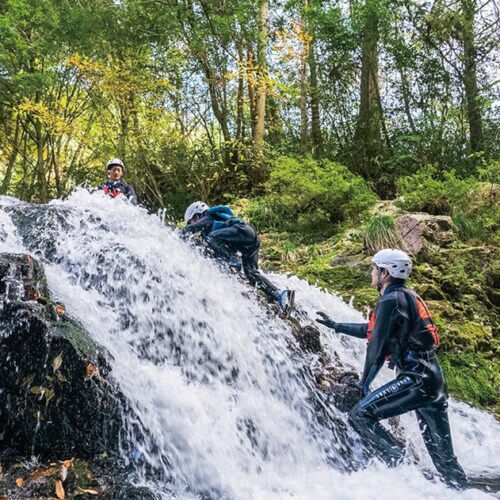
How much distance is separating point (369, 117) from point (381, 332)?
40.9ft

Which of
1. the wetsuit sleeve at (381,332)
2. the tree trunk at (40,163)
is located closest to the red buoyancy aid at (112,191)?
the wetsuit sleeve at (381,332)

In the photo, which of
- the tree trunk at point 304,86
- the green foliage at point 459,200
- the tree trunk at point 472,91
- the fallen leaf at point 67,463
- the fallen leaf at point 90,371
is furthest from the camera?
the tree trunk at point 304,86

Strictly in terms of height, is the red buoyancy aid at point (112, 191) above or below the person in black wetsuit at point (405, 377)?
above

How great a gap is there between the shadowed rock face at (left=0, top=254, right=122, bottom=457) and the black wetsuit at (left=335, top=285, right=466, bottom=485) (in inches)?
84.3

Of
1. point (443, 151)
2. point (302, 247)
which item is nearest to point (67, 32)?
point (302, 247)

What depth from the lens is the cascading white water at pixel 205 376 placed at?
13.8 ft

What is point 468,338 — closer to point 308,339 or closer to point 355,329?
point 308,339

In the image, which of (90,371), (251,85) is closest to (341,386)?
(90,371)

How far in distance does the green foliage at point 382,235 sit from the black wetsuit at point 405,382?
562cm

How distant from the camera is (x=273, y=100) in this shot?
56.1ft

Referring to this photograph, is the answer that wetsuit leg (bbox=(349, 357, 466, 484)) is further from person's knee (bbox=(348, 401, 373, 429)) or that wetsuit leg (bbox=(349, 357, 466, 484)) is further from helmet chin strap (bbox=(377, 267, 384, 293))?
helmet chin strap (bbox=(377, 267, 384, 293))

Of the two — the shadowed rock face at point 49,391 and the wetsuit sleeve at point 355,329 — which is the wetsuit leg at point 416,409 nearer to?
the wetsuit sleeve at point 355,329

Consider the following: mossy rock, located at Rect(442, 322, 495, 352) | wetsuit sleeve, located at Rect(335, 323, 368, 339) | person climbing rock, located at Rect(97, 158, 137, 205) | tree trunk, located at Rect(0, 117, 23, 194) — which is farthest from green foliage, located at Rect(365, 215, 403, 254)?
tree trunk, located at Rect(0, 117, 23, 194)

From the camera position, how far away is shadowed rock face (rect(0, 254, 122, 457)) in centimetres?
376
